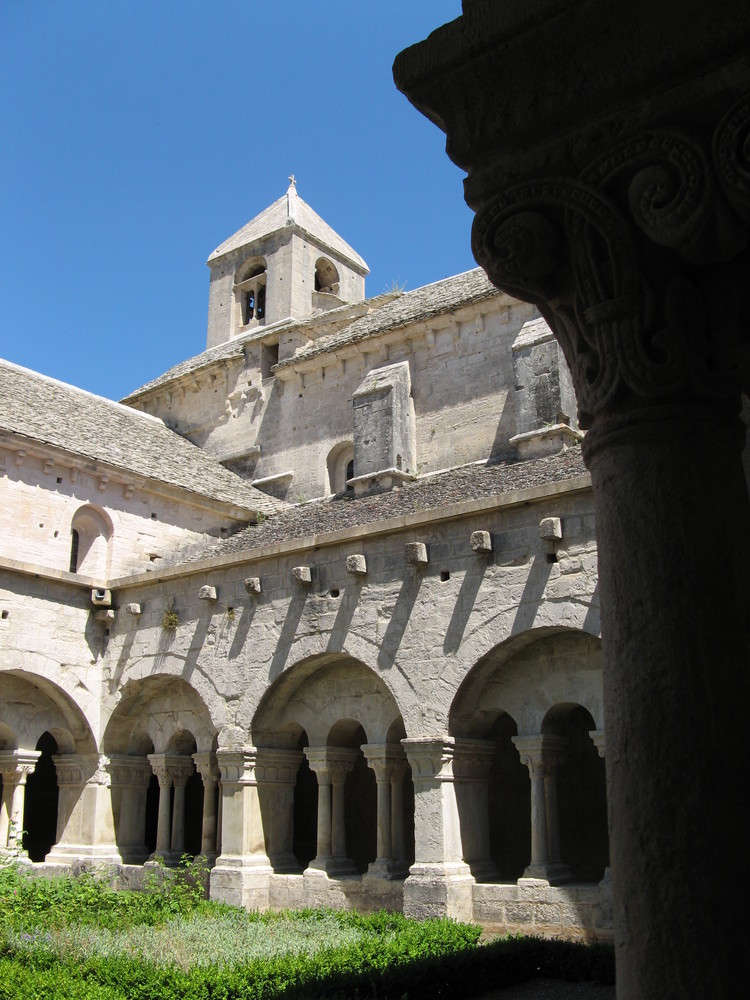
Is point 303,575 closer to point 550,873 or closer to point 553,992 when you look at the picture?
point 550,873

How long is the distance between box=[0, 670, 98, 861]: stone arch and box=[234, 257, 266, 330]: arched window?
12.5 metres

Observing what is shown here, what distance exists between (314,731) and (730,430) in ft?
33.6

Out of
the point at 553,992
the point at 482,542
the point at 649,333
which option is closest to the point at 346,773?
the point at 482,542

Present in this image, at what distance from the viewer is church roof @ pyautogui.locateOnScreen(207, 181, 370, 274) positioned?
78.6ft

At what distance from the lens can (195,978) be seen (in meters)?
6.49

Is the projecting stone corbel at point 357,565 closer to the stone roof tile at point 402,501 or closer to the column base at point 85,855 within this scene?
the stone roof tile at point 402,501

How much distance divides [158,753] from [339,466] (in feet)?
24.0

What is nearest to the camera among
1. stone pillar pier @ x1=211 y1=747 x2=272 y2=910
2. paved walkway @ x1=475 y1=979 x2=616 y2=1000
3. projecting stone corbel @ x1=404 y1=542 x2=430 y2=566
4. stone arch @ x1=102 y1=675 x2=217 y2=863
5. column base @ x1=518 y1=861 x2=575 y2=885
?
paved walkway @ x1=475 y1=979 x2=616 y2=1000

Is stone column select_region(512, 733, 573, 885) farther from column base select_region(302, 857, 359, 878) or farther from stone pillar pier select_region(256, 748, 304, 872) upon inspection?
stone pillar pier select_region(256, 748, 304, 872)

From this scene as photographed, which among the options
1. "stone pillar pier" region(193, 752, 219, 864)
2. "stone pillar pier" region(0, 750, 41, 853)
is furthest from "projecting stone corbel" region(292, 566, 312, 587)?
"stone pillar pier" region(0, 750, 41, 853)

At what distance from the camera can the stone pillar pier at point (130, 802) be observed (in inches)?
543

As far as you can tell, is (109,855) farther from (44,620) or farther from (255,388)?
(255,388)

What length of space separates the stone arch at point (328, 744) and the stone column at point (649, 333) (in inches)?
349

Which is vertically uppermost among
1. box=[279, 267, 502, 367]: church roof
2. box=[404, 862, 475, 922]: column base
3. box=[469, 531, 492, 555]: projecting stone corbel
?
box=[279, 267, 502, 367]: church roof
